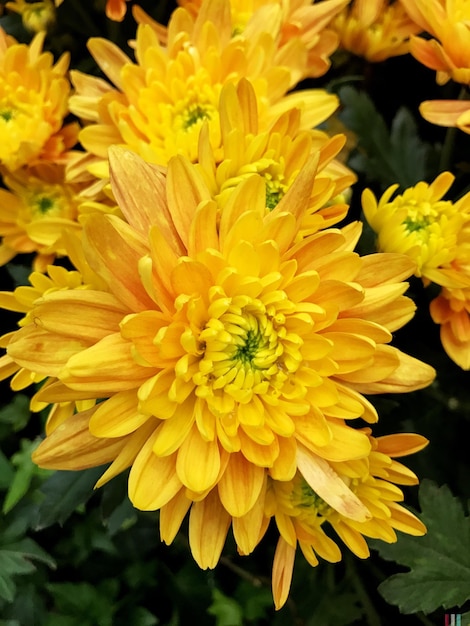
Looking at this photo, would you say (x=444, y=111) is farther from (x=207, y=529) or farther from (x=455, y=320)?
(x=207, y=529)

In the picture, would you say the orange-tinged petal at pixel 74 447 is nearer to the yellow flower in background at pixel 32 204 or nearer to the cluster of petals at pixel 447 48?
the yellow flower in background at pixel 32 204

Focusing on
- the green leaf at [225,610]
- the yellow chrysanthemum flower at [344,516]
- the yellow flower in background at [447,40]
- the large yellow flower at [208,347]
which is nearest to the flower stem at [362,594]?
the green leaf at [225,610]

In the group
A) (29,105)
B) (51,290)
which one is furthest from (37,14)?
(51,290)

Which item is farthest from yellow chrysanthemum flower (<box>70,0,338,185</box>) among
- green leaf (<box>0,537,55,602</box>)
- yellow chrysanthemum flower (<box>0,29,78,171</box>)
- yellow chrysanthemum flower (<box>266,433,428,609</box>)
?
green leaf (<box>0,537,55,602</box>)

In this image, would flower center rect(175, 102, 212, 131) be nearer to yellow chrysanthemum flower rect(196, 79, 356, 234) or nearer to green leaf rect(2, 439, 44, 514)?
yellow chrysanthemum flower rect(196, 79, 356, 234)

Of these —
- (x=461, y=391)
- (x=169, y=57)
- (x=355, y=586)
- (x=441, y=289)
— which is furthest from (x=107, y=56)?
(x=355, y=586)

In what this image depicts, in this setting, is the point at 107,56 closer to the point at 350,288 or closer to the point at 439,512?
the point at 350,288
